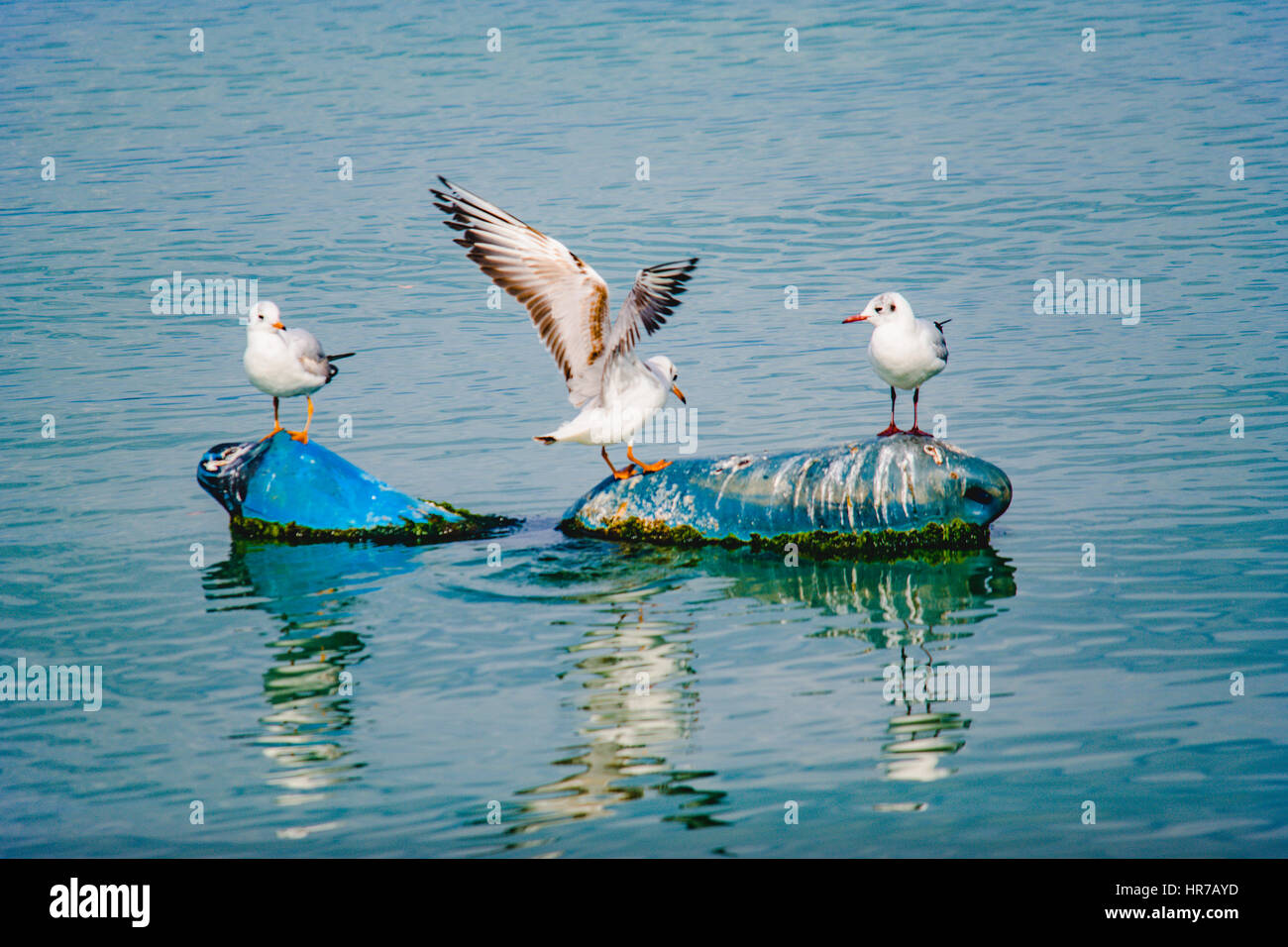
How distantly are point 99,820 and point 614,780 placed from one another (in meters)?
2.64

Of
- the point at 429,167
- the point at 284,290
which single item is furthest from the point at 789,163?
the point at 284,290

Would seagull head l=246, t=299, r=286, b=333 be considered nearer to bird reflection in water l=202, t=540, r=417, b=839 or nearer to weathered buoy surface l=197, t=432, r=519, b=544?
weathered buoy surface l=197, t=432, r=519, b=544

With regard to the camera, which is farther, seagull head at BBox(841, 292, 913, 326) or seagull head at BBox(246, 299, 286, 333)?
seagull head at BBox(246, 299, 286, 333)

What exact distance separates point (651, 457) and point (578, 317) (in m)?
3.04

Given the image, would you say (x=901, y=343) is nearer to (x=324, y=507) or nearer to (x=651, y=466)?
(x=651, y=466)

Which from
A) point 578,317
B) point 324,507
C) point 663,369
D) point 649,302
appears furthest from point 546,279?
point 324,507

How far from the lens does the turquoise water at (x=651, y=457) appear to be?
8.86m

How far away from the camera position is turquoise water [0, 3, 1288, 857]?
29.1ft

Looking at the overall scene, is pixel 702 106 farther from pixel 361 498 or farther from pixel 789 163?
pixel 361 498

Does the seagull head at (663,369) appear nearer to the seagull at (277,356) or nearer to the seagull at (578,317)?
the seagull at (578,317)

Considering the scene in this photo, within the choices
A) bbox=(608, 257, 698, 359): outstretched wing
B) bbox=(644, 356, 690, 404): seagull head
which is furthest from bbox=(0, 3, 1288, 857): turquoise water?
bbox=(608, 257, 698, 359): outstretched wing

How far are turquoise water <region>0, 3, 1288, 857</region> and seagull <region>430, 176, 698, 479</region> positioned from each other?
3.61ft

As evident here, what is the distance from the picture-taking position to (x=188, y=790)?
905cm
